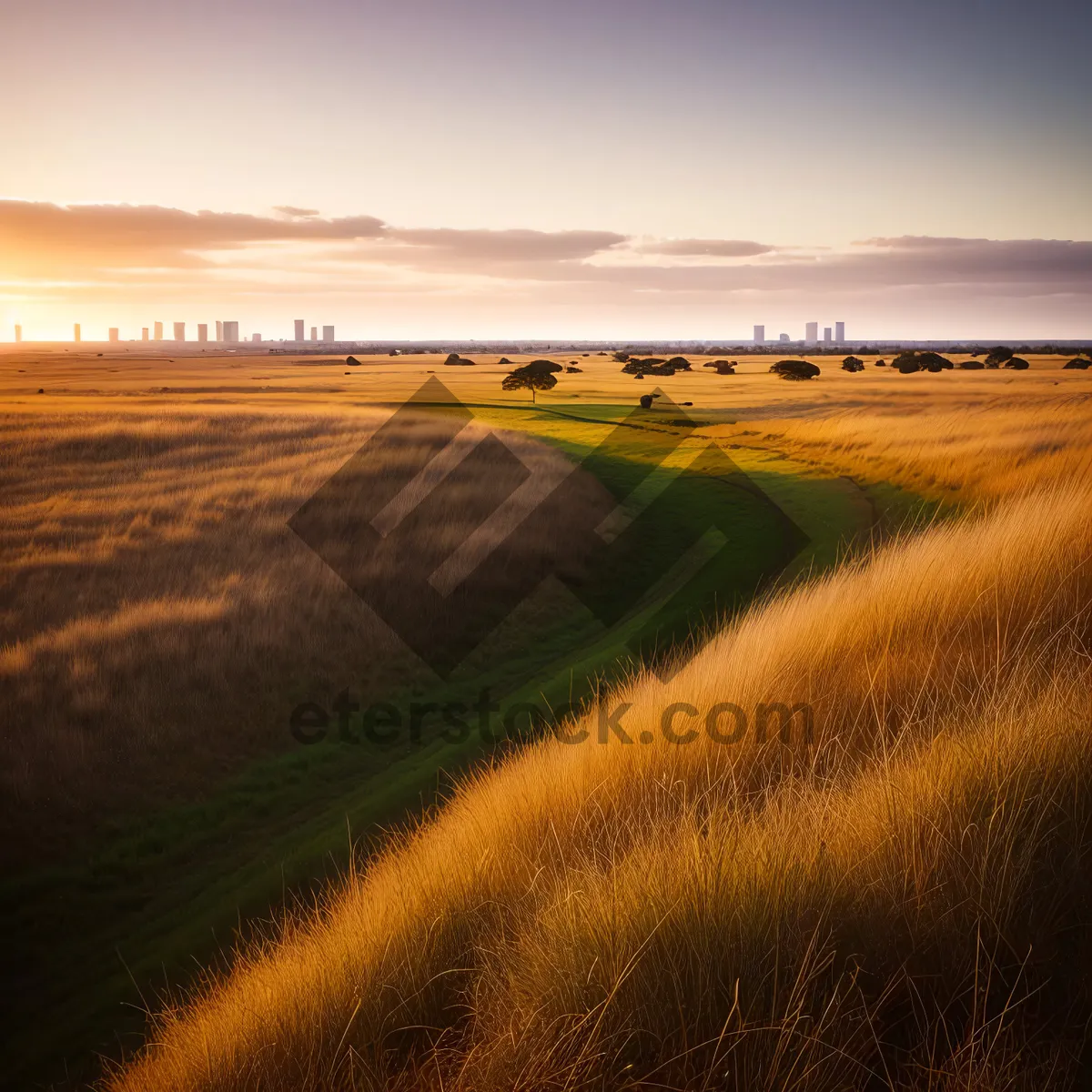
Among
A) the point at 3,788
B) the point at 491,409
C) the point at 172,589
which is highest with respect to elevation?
the point at 491,409

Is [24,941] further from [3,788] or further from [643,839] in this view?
[643,839]

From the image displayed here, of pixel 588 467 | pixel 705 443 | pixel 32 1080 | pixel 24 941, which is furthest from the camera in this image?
pixel 705 443

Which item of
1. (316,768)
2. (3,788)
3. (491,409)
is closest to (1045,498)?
(316,768)

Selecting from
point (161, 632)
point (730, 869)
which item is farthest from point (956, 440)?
point (730, 869)

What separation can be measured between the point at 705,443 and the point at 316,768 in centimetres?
2533

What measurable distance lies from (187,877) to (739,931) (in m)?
6.75

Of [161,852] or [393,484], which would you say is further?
[393,484]

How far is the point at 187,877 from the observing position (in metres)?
7.46

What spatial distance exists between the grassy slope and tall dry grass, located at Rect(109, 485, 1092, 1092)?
1394 mm

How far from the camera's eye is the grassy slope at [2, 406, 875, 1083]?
19.4ft

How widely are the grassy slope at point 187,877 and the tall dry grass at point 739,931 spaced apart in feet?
4.57

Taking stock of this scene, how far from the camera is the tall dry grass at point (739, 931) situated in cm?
227

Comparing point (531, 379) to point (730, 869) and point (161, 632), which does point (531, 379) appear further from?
point (730, 869)

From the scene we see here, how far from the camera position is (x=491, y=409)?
46.6 m
